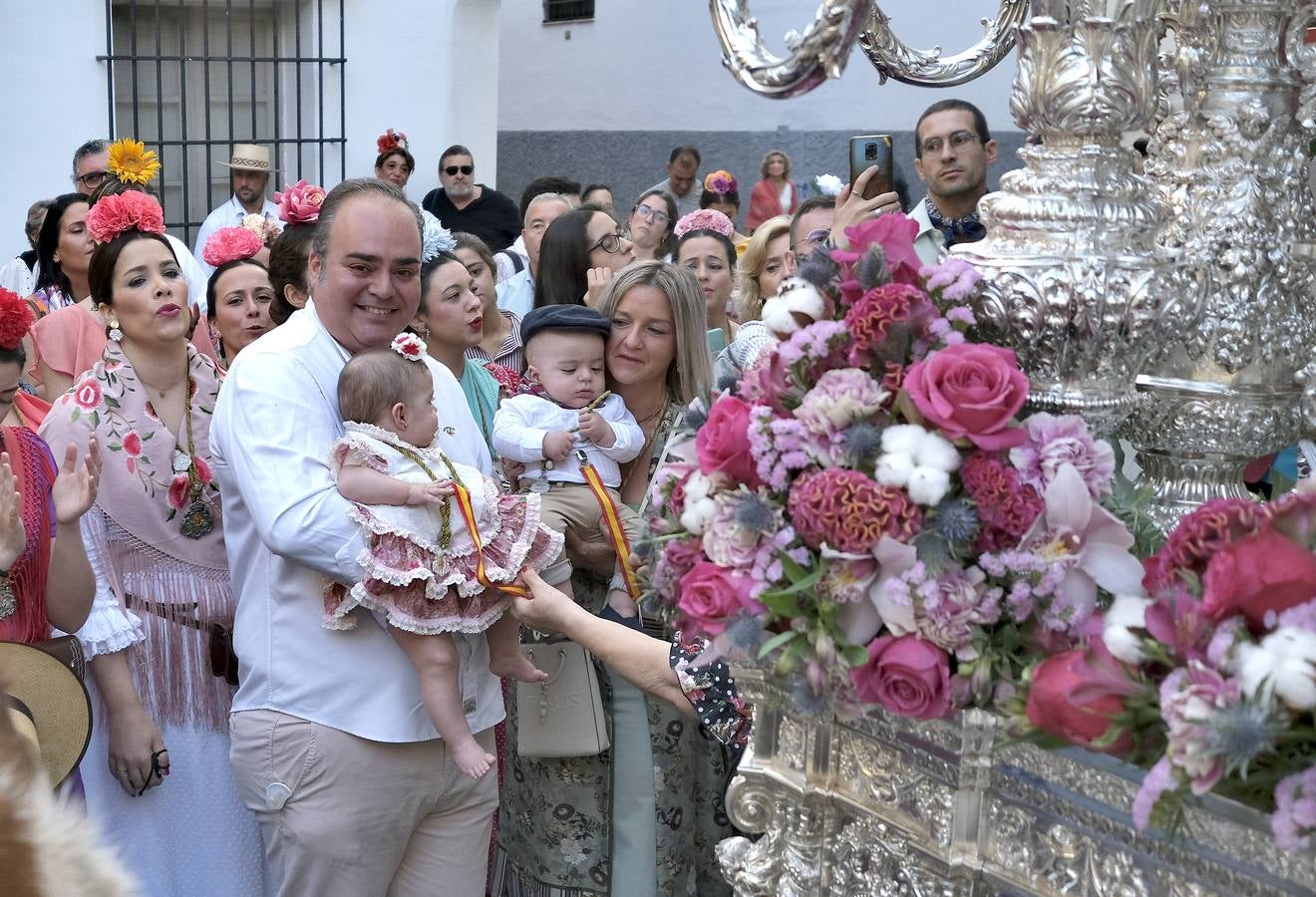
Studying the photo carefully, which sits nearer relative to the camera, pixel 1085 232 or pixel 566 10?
pixel 1085 232

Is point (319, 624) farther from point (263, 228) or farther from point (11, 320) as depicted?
point (263, 228)

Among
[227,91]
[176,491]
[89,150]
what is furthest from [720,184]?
[176,491]

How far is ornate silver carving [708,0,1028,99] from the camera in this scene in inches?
76.5

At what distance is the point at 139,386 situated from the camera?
13.6ft

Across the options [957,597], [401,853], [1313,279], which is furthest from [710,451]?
[401,853]

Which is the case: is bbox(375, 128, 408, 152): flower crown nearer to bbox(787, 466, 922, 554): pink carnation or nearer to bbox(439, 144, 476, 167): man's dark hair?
bbox(439, 144, 476, 167): man's dark hair

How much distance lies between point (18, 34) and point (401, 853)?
860 cm

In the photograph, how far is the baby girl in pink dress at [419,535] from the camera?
3.11 meters

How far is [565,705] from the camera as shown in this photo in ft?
12.4

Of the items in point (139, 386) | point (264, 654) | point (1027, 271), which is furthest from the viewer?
point (139, 386)

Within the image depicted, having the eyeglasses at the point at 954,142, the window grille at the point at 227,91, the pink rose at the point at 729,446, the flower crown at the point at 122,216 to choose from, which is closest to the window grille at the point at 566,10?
the window grille at the point at 227,91

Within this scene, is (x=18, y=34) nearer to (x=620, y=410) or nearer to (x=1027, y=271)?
(x=620, y=410)

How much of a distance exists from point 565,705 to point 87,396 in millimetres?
1546

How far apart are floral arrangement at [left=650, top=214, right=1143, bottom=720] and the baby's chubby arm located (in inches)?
51.6
